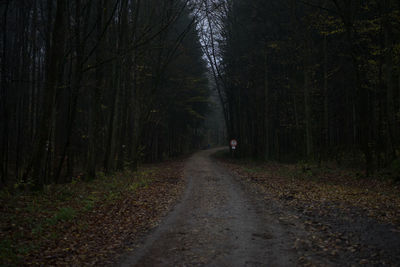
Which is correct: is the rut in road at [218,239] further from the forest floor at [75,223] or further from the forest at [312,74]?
the forest at [312,74]

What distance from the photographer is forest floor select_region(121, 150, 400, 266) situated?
5027 millimetres

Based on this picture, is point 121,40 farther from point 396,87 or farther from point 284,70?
point 396,87

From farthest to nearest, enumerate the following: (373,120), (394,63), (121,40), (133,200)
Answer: (373,120) → (121,40) → (394,63) → (133,200)

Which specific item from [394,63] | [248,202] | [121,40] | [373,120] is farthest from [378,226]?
[373,120]

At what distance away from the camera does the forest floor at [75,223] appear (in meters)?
5.51

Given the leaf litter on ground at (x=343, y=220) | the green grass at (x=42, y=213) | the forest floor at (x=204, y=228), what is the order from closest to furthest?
the leaf litter on ground at (x=343, y=220), the forest floor at (x=204, y=228), the green grass at (x=42, y=213)

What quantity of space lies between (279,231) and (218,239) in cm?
144

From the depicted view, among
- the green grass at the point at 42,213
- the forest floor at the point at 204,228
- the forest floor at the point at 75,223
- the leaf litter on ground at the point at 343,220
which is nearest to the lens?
the leaf litter on ground at the point at 343,220

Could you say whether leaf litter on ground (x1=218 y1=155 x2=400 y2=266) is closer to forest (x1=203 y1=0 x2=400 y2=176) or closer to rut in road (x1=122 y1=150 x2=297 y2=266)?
rut in road (x1=122 y1=150 x2=297 y2=266)

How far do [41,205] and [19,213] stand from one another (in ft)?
3.59

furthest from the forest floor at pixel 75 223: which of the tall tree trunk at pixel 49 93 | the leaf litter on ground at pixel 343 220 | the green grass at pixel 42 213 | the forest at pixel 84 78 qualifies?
the leaf litter on ground at pixel 343 220

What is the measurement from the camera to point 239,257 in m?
5.12

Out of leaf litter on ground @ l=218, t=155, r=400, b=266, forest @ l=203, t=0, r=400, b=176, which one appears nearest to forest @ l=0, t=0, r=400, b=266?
leaf litter on ground @ l=218, t=155, r=400, b=266

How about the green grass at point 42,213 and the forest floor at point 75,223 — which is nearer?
the forest floor at point 75,223
